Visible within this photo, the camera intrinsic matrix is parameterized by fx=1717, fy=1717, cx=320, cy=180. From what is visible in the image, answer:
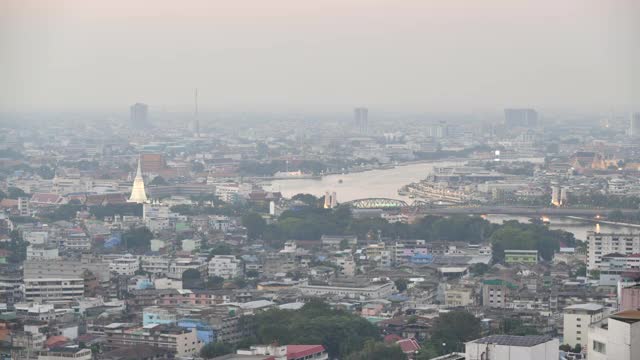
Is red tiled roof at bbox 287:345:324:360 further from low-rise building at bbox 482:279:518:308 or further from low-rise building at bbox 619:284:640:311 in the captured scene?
low-rise building at bbox 482:279:518:308

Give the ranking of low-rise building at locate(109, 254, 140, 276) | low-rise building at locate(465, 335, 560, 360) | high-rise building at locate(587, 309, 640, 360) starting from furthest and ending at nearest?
low-rise building at locate(109, 254, 140, 276), low-rise building at locate(465, 335, 560, 360), high-rise building at locate(587, 309, 640, 360)

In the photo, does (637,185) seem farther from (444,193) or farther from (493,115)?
(493,115)

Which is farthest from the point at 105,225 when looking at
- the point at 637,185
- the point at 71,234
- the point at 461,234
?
the point at 637,185

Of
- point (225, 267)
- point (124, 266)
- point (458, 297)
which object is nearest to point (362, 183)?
point (225, 267)

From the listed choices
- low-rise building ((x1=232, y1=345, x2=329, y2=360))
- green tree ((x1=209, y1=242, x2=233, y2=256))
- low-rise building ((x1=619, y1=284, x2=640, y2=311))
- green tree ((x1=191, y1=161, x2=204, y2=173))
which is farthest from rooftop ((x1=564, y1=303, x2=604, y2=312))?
green tree ((x1=191, y1=161, x2=204, y2=173))

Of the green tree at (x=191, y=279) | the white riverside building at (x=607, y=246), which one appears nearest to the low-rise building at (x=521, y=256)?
the white riverside building at (x=607, y=246)

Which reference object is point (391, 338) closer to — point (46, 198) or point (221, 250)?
point (221, 250)
